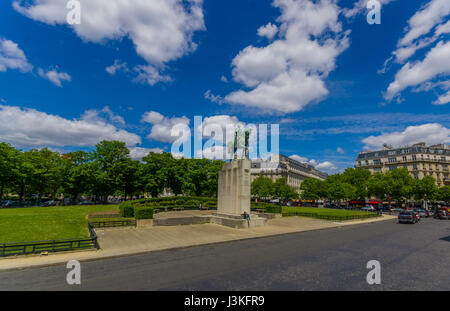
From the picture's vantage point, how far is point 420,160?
80125 millimetres

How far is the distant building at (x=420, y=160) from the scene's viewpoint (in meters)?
79.9

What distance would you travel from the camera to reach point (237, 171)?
981 inches

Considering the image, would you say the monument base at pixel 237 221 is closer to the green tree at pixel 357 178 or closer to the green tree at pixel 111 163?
the green tree at pixel 111 163

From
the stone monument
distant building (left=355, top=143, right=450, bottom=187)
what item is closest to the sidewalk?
the stone monument

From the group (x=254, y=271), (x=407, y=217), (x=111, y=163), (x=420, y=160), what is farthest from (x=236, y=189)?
(x=420, y=160)

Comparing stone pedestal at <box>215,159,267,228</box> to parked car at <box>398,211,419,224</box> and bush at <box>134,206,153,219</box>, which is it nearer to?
bush at <box>134,206,153,219</box>

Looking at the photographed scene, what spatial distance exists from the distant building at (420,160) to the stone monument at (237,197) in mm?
85561

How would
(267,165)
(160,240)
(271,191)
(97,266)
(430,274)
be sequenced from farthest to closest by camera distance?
(267,165)
(271,191)
(160,240)
(97,266)
(430,274)

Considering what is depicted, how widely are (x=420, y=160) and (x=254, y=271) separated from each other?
99.0 m

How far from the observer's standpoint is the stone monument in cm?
2320

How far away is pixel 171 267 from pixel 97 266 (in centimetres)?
343

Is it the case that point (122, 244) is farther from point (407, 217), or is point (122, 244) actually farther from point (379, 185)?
point (379, 185)
